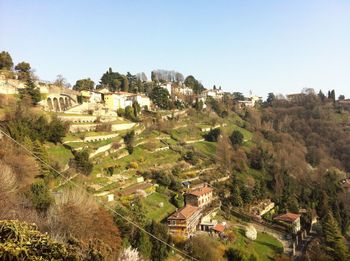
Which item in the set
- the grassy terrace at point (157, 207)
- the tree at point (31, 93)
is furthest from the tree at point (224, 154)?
the tree at point (31, 93)

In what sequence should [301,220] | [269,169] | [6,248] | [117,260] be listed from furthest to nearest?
1. [269,169]
2. [301,220]
3. [117,260]
4. [6,248]

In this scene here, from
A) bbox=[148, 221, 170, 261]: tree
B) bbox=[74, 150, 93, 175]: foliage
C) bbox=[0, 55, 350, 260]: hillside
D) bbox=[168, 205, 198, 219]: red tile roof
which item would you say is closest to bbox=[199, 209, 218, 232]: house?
bbox=[0, 55, 350, 260]: hillside

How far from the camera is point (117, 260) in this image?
14523 mm

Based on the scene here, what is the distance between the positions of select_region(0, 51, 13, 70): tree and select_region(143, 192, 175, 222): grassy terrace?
26418 mm

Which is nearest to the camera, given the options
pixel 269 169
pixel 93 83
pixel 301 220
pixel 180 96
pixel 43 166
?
pixel 43 166

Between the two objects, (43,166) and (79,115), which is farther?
(79,115)

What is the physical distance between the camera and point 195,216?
28.9 metres

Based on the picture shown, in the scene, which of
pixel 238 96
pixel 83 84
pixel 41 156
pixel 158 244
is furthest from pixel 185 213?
pixel 238 96

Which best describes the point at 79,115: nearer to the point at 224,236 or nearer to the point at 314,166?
the point at 224,236

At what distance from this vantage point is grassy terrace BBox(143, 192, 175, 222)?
27.3 m

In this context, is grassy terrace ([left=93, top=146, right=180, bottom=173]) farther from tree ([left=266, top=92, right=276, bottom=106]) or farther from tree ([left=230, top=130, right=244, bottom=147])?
tree ([left=266, top=92, right=276, bottom=106])

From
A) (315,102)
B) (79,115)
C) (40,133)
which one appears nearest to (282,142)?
(315,102)

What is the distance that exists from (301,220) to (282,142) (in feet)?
99.9

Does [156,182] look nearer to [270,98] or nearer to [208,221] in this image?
[208,221]
